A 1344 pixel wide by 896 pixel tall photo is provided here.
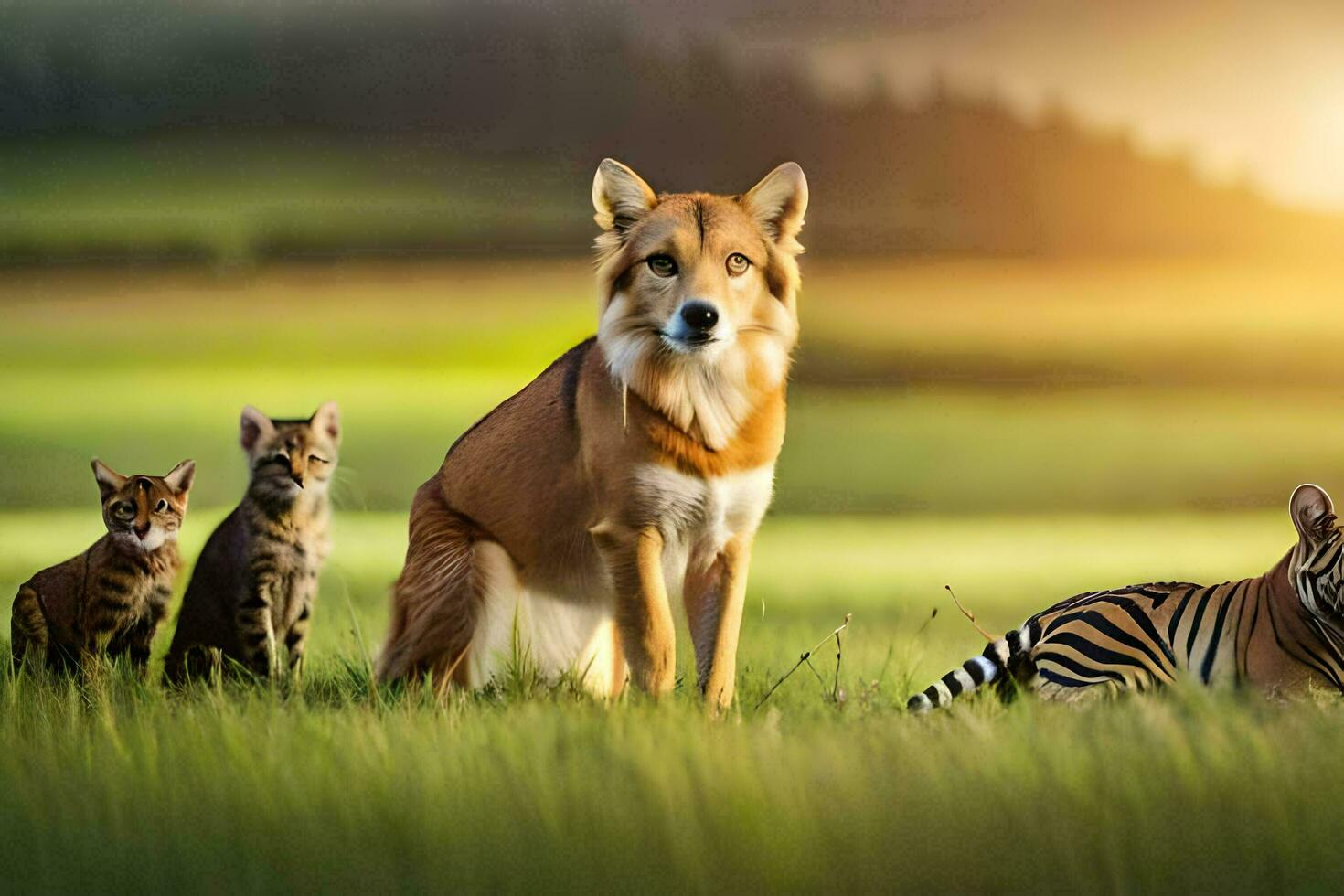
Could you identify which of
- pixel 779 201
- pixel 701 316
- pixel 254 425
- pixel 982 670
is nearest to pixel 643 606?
pixel 701 316

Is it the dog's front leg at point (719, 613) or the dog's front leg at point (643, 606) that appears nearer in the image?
the dog's front leg at point (643, 606)

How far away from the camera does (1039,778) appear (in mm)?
3768

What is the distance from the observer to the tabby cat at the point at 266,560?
4.99 m

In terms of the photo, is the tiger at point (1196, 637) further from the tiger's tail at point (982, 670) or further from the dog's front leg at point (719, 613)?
the dog's front leg at point (719, 613)

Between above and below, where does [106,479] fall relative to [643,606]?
above

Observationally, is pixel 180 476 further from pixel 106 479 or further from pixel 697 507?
pixel 697 507

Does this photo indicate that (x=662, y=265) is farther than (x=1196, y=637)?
No

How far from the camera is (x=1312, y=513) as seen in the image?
4.55 meters

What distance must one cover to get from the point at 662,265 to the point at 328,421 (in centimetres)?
132

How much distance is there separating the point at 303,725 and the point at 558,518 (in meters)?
1.07

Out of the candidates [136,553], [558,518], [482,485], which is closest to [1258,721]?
[558,518]

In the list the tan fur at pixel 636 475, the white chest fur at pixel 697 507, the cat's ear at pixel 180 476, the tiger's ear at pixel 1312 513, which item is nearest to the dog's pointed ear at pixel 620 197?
the tan fur at pixel 636 475

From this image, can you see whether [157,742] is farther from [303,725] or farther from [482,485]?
[482,485]

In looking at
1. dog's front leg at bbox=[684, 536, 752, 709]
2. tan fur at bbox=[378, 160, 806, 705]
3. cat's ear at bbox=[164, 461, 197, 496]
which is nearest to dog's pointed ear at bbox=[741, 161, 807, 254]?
tan fur at bbox=[378, 160, 806, 705]
